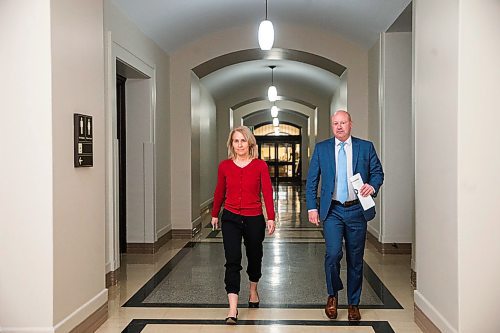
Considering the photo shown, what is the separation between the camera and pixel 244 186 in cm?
522

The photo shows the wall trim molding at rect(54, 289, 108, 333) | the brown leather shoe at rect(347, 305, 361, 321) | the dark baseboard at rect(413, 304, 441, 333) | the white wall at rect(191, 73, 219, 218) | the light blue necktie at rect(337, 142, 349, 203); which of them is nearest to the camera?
the wall trim molding at rect(54, 289, 108, 333)

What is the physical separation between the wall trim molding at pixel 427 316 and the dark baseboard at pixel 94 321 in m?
2.57

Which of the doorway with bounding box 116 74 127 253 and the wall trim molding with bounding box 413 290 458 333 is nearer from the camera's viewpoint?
the wall trim molding with bounding box 413 290 458 333

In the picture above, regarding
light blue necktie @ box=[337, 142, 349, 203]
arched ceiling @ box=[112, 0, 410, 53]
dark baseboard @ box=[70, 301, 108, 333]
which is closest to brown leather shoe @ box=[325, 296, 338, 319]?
light blue necktie @ box=[337, 142, 349, 203]

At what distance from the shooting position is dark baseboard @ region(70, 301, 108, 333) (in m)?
4.66

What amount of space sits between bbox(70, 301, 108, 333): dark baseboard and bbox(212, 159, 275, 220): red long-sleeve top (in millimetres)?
1220

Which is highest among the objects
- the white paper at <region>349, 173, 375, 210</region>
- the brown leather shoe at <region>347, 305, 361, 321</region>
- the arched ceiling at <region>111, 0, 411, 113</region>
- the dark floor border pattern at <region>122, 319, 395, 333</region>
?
the arched ceiling at <region>111, 0, 411, 113</region>

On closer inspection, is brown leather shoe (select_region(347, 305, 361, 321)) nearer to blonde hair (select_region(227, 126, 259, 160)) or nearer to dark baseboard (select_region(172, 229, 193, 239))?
blonde hair (select_region(227, 126, 259, 160))

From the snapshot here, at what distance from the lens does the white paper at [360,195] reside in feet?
16.0

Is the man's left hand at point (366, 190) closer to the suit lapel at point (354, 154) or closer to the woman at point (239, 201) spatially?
the suit lapel at point (354, 154)
